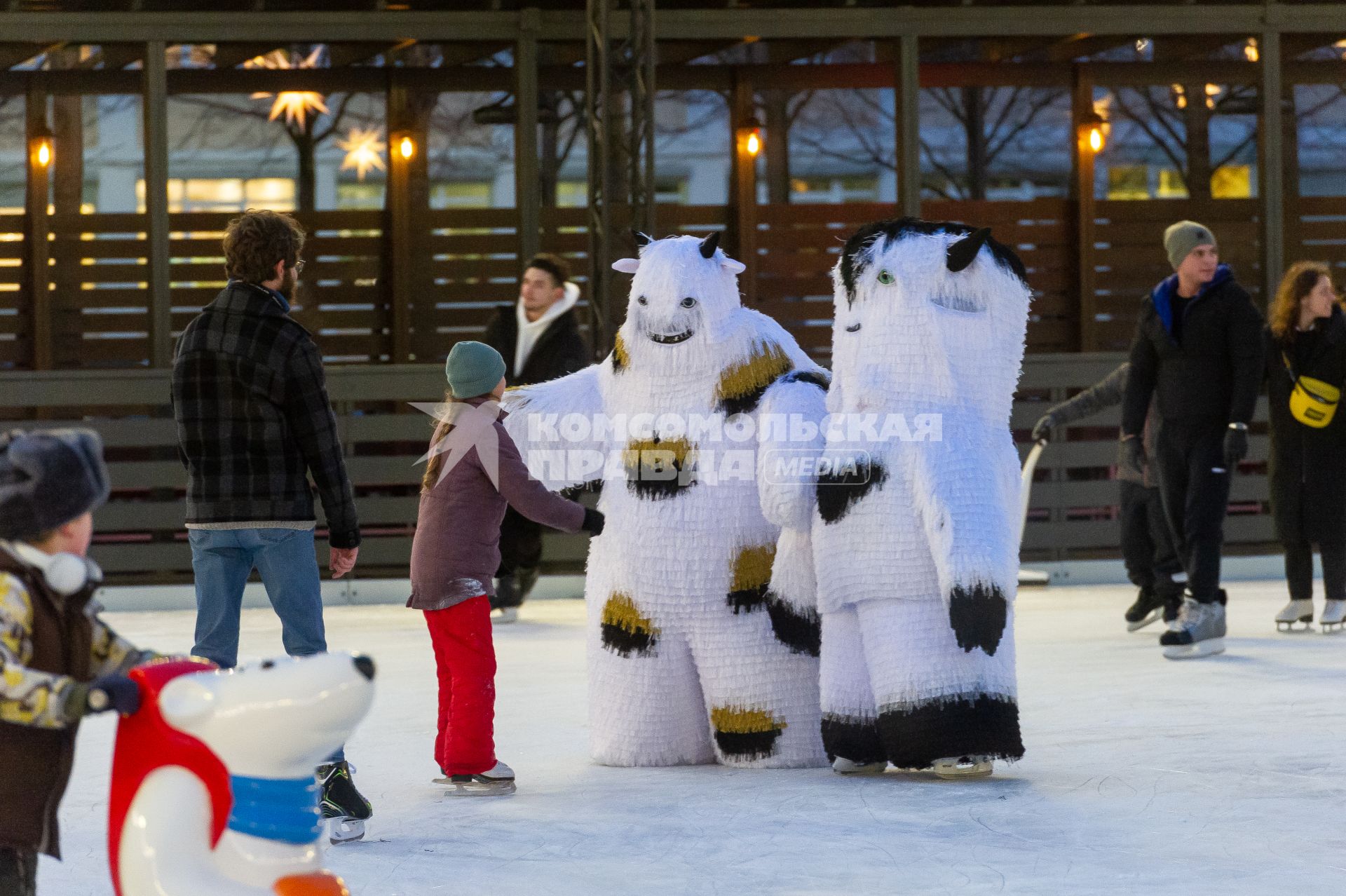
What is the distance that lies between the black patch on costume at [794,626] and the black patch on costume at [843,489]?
0.26 m

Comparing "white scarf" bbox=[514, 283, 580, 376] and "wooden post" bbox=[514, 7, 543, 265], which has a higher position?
"wooden post" bbox=[514, 7, 543, 265]

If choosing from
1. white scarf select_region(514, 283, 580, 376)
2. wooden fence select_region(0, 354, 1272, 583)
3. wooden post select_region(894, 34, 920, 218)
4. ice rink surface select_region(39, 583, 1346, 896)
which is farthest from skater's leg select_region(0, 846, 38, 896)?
wooden post select_region(894, 34, 920, 218)

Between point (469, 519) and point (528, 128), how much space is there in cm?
651

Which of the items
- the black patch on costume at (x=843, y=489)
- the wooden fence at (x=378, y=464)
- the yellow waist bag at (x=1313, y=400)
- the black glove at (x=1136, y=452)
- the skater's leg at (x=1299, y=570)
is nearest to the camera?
the black patch on costume at (x=843, y=489)

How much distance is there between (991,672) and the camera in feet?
12.7

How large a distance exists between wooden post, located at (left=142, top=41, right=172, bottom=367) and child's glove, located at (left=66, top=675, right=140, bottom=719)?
7.85m

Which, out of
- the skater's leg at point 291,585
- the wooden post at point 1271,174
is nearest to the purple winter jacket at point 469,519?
the skater's leg at point 291,585

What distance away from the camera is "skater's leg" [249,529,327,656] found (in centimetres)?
343

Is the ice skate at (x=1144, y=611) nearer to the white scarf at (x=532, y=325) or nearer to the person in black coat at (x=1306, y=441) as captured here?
the person in black coat at (x=1306, y=441)

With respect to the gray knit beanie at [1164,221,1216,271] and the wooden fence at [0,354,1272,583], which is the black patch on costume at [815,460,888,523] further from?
the wooden fence at [0,354,1272,583]

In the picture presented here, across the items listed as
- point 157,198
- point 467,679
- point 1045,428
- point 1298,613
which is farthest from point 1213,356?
point 157,198

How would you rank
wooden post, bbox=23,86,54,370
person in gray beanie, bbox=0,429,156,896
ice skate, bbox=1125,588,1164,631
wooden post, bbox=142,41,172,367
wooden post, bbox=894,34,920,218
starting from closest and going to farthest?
1. person in gray beanie, bbox=0,429,156,896
2. ice skate, bbox=1125,588,1164,631
3. wooden post, bbox=142,41,172,367
4. wooden post, bbox=894,34,920,218
5. wooden post, bbox=23,86,54,370

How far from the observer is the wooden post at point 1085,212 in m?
11.5

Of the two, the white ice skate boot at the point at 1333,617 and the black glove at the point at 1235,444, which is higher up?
the black glove at the point at 1235,444
